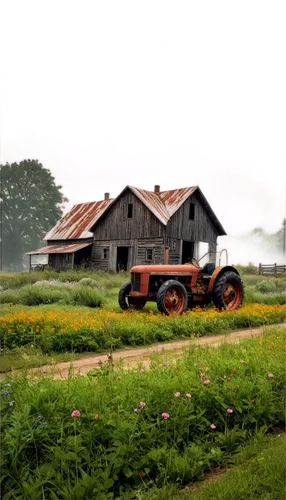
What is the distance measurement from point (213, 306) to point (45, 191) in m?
6.17

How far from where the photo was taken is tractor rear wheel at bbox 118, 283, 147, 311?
988 cm

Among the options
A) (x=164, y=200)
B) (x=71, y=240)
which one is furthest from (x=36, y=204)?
(x=71, y=240)

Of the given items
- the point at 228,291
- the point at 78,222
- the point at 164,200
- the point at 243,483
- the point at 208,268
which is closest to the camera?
the point at 243,483

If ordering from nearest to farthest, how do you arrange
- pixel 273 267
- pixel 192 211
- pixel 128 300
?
1. pixel 273 267
2. pixel 192 211
3. pixel 128 300

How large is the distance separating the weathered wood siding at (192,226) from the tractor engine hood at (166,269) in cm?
163

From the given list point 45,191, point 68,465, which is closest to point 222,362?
point 68,465

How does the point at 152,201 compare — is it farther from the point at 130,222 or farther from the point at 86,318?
the point at 86,318

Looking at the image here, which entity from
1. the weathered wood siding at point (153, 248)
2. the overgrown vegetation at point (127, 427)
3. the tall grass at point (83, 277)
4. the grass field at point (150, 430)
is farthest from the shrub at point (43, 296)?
the overgrown vegetation at point (127, 427)

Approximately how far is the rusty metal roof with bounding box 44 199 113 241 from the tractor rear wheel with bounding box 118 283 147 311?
1.56m

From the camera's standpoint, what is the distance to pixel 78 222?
8.68m

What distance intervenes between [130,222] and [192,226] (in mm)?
1392

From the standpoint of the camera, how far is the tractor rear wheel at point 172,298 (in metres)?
9.34

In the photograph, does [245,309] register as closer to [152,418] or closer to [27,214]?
[27,214]

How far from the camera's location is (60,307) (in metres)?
9.40
